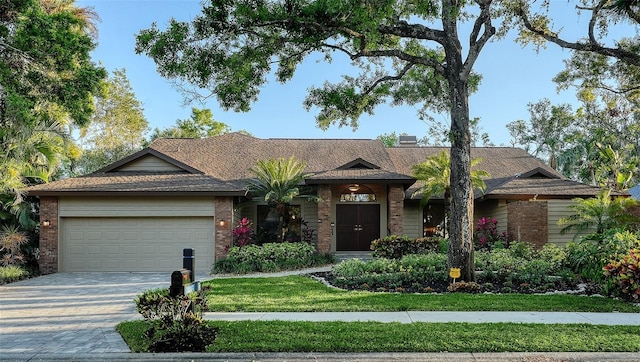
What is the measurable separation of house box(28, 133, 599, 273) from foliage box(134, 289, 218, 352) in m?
9.21

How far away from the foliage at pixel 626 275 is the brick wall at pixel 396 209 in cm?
814

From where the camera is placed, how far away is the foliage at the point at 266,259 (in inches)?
574

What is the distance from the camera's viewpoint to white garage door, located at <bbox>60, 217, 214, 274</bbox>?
51.9ft

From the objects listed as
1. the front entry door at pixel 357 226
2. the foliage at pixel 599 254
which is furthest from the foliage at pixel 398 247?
the foliage at pixel 599 254

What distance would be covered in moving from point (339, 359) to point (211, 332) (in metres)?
1.72

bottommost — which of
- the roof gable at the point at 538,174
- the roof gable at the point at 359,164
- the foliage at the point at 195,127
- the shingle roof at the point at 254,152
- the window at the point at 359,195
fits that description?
the window at the point at 359,195

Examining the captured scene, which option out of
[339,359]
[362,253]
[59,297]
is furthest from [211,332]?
[362,253]

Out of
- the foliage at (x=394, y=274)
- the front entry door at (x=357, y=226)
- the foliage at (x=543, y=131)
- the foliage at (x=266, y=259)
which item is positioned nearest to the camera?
the foliage at (x=394, y=274)

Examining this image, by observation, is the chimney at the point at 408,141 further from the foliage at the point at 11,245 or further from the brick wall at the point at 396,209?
the foliage at the point at 11,245

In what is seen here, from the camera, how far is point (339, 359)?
18.4 feet

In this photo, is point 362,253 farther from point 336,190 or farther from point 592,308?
point 592,308

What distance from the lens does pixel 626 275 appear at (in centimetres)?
887

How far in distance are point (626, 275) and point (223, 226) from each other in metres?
11.1

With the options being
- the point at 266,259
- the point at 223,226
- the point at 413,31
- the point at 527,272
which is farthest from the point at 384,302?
the point at 223,226
